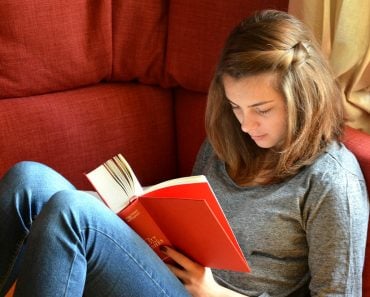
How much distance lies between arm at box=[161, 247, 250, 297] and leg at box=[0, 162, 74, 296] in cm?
30

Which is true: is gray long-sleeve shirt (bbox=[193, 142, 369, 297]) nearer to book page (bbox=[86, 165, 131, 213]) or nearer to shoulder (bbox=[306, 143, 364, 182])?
shoulder (bbox=[306, 143, 364, 182])

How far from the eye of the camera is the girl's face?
1035 millimetres

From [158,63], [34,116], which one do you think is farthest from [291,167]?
[34,116]

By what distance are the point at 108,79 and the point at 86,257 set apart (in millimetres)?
730

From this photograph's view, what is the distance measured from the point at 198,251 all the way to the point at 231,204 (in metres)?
0.16

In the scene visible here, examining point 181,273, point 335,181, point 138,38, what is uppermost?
point 138,38

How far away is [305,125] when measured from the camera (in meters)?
1.05

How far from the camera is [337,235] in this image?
997 mm

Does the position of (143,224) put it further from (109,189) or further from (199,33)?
(199,33)

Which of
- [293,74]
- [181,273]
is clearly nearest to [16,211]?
[181,273]

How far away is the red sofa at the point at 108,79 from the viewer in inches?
56.5

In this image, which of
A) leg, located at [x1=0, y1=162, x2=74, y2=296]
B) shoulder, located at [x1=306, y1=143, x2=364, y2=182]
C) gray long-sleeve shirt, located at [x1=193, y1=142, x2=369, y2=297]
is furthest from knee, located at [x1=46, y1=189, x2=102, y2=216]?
shoulder, located at [x1=306, y1=143, x2=364, y2=182]

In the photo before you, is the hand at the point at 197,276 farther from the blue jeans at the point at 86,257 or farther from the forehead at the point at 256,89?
the forehead at the point at 256,89

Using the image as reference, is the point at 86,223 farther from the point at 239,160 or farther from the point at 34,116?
the point at 34,116
